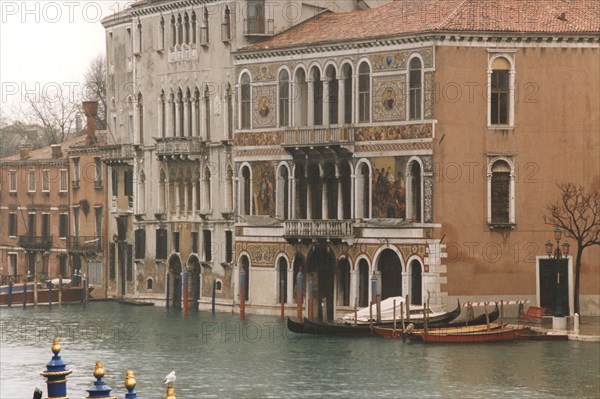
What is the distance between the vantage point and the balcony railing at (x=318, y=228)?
50.0 m

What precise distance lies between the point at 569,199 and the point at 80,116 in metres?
35.9

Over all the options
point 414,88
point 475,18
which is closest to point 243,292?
point 414,88

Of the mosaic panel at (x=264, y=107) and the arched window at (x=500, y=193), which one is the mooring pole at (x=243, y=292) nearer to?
the mosaic panel at (x=264, y=107)

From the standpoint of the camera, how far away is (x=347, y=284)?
5031 centimetres

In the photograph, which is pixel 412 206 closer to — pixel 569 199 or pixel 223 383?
pixel 569 199

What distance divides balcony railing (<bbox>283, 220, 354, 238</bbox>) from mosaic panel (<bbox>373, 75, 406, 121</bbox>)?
282 cm

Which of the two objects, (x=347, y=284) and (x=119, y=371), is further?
(x=347, y=284)

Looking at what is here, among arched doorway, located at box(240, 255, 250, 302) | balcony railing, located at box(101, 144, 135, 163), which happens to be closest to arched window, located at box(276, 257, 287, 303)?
arched doorway, located at box(240, 255, 250, 302)

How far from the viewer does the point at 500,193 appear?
48031mm

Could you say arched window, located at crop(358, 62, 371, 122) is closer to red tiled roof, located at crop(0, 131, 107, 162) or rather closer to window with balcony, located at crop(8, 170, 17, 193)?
red tiled roof, located at crop(0, 131, 107, 162)

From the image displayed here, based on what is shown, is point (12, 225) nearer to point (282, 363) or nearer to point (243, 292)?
point (243, 292)

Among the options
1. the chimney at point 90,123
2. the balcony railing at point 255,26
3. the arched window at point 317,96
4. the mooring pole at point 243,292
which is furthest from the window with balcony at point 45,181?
the arched window at point 317,96

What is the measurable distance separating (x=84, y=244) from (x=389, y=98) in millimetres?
18614

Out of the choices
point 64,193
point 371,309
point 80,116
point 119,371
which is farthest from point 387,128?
point 80,116
